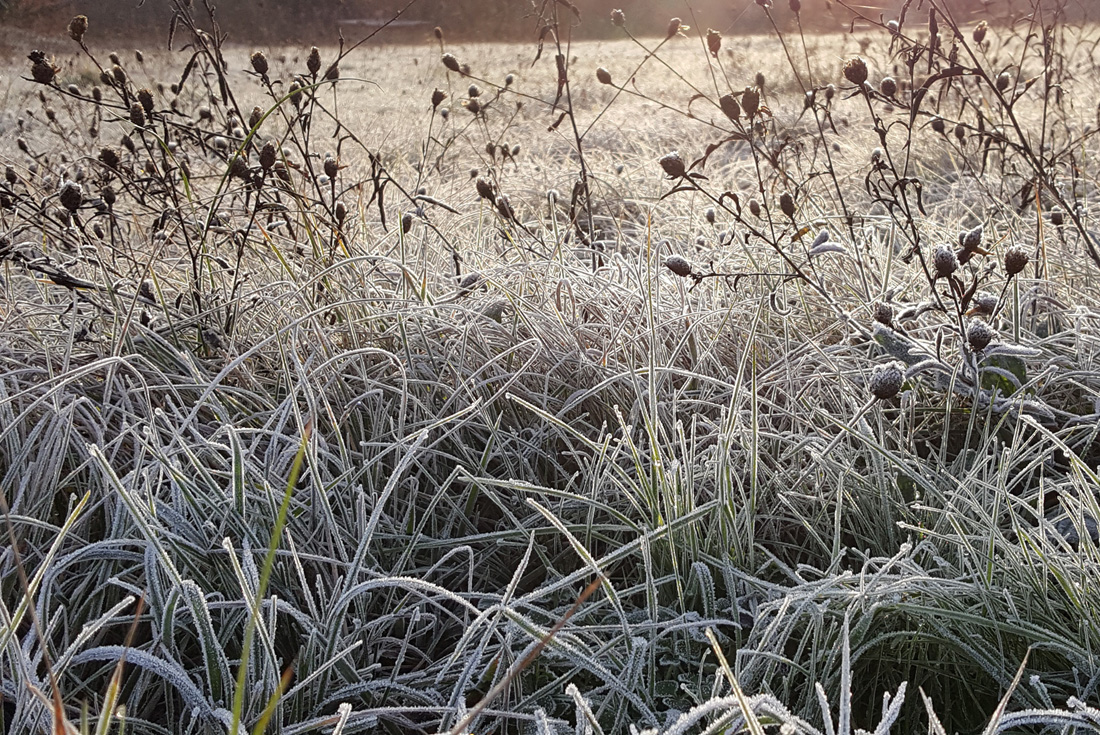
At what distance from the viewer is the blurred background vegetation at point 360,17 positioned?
1303 cm

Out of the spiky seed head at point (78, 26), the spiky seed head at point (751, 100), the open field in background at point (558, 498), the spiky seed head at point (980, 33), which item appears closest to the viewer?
the open field in background at point (558, 498)

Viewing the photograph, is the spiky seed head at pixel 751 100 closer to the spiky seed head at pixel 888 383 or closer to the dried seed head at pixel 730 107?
the dried seed head at pixel 730 107

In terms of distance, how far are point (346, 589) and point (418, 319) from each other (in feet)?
2.77

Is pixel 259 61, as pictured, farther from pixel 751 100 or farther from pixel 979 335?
pixel 979 335

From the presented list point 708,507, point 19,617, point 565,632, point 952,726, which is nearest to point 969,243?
point 708,507

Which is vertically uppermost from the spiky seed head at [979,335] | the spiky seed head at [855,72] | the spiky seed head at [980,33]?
the spiky seed head at [980,33]

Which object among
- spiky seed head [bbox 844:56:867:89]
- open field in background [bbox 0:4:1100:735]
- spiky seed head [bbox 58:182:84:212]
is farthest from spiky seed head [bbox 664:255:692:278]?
spiky seed head [bbox 58:182:84:212]

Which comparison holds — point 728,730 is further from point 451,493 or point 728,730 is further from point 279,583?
point 451,493

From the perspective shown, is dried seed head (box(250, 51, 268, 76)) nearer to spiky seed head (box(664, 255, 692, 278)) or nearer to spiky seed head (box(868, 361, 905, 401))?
spiky seed head (box(664, 255, 692, 278))

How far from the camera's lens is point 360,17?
24141 millimetres

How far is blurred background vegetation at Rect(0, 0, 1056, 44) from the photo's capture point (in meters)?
13.0

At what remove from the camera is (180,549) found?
1.18m

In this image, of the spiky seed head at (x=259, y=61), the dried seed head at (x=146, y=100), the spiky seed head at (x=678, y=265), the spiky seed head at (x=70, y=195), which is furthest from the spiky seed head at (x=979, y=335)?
the dried seed head at (x=146, y=100)

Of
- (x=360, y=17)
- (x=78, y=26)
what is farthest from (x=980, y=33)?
(x=360, y=17)
